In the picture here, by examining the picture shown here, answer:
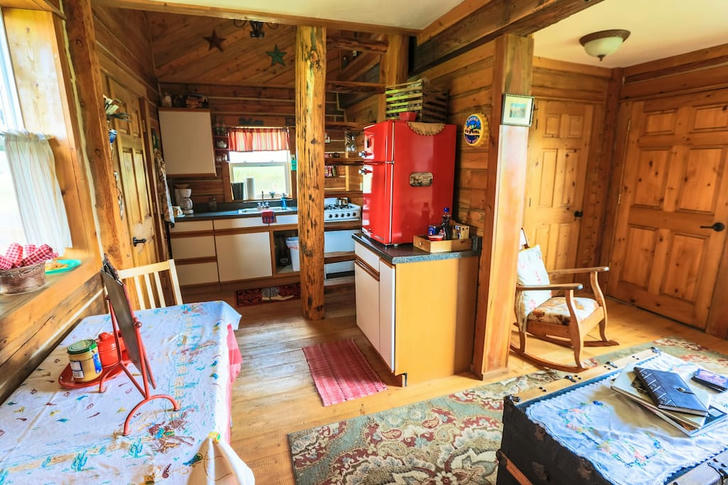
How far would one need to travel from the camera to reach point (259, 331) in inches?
123

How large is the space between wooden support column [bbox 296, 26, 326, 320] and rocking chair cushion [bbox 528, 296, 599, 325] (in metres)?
1.85

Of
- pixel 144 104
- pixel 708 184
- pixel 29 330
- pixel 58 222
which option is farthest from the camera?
pixel 144 104

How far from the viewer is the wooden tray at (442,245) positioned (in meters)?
2.21

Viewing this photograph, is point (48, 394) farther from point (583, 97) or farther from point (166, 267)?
point (583, 97)

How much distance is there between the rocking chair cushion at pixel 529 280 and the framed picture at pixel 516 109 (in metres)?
1.01

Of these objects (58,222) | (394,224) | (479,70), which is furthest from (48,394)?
(479,70)

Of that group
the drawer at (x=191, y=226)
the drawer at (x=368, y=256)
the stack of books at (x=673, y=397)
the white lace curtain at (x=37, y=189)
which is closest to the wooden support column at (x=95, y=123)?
the white lace curtain at (x=37, y=189)

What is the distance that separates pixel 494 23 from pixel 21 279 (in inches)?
100

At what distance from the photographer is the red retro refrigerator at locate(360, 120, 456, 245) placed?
2.26 metres

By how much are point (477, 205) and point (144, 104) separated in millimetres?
3088

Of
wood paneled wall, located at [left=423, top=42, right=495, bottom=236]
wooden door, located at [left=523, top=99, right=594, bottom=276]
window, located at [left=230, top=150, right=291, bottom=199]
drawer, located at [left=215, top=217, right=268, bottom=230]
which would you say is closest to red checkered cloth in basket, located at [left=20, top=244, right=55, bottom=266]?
wood paneled wall, located at [left=423, top=42, right=495, bottom=236]

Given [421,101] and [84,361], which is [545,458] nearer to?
[84,361]

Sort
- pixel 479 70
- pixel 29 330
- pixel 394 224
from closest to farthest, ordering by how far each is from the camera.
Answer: pixel 29 330 < pixel 479 70 < pixel 394 224

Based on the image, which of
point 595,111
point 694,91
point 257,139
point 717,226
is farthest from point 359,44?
point 717,226
